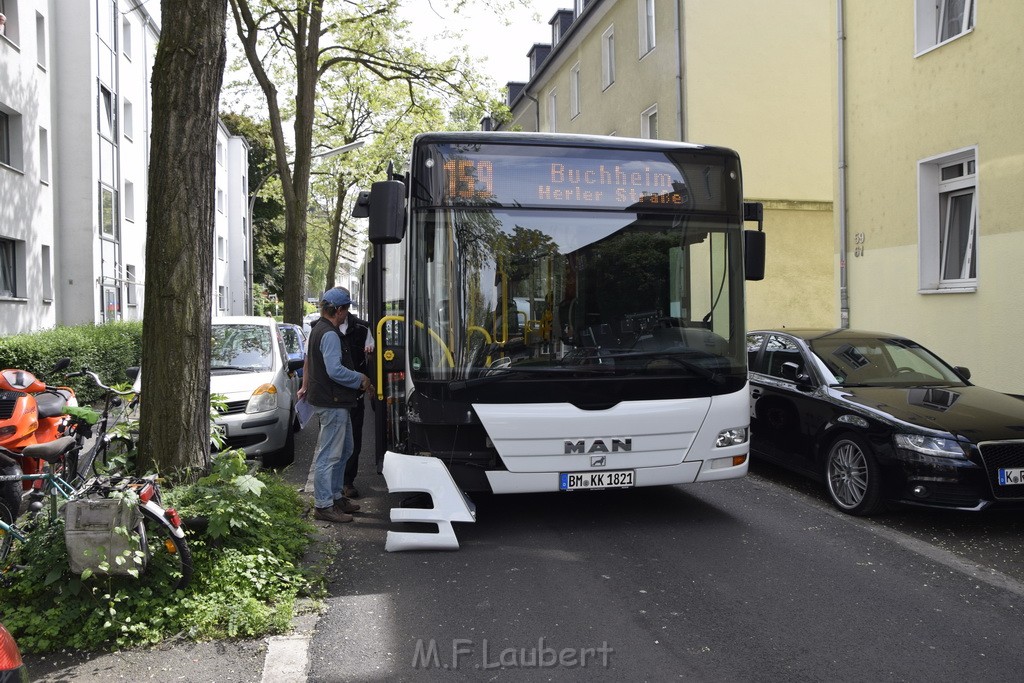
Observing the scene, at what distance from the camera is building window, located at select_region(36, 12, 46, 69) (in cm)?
2128

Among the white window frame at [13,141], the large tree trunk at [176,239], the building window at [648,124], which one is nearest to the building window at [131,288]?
the white window frame at [13,141]

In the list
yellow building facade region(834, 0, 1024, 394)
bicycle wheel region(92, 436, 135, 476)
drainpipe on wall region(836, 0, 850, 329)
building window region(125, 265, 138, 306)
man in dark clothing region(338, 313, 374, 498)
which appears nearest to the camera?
bicycle wheel region(92, 436, 135, 476)

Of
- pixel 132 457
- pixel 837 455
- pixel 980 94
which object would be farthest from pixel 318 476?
pixel 980 94

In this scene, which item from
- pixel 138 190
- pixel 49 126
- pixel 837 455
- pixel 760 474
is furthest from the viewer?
pixel 138 190

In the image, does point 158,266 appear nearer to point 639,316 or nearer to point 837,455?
point 639,316

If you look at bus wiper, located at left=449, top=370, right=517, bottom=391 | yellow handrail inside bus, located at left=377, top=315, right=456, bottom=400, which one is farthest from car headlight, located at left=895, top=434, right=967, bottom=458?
yellow handrail inside bus, located at left=377, top=315, right=456, bottom=400

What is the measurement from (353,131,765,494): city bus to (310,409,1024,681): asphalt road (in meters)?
0.62

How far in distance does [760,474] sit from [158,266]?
20.4ft

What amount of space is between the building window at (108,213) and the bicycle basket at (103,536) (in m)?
20.9

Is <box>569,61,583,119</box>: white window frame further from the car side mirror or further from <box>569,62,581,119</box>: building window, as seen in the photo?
the car side mirror

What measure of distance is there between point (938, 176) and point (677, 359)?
25.4ft

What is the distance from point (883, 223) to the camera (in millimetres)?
13008

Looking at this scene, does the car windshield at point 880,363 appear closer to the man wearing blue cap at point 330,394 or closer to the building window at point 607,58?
the man wearing blue cap at point 330,394

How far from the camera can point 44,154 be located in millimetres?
21516
